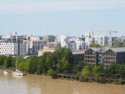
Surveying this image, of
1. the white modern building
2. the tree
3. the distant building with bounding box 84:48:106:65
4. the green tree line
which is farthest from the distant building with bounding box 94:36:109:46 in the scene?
the tree

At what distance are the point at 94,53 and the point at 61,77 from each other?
2.64 metres

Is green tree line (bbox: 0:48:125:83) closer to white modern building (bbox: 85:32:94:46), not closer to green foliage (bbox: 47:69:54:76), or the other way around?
green foliage (bbox: 47:69:54:76)

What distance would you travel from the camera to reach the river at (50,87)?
13.2m

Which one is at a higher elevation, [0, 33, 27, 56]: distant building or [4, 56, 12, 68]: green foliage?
[0, 33, 27, 56]: distant building

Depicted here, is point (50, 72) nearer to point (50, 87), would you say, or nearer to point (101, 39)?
point (50, 87)

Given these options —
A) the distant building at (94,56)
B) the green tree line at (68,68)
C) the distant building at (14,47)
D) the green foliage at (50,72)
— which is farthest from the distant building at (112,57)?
the distant building at (14,47)

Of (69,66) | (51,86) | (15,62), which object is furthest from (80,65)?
(15,62)

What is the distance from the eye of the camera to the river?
13.2m

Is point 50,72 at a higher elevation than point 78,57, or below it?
below

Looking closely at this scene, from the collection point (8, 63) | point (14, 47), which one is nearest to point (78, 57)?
point (8, 63)

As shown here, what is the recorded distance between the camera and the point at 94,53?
60.9ft

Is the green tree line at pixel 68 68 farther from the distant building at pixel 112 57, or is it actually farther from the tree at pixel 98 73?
the distant building at pixel 112 57

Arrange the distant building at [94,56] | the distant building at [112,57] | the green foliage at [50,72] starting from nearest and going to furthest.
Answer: the green foliage at [50,72] → the distant building at [112,57] → the distant building at [94,56]

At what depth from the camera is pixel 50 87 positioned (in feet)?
46.2
